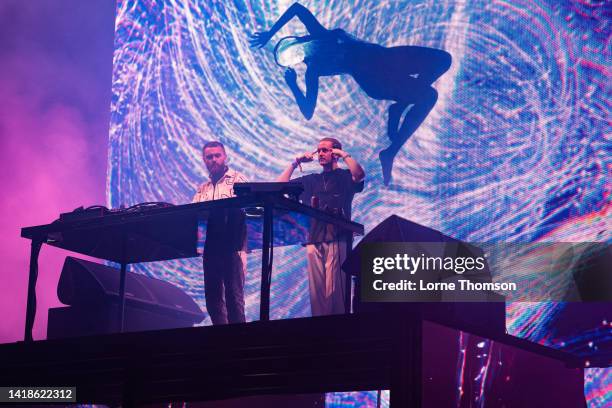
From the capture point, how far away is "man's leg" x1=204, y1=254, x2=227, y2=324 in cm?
340

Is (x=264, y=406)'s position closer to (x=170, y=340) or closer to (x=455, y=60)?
(x=170, y=340)

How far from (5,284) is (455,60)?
2.94 m

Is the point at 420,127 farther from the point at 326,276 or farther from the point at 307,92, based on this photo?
the point at 326,276

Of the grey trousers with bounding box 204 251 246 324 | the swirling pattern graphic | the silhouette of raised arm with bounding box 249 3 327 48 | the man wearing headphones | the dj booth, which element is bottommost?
the dj booth

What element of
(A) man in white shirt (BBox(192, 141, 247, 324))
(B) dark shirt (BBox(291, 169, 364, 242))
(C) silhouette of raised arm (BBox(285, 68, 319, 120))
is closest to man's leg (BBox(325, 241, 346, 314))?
(B) dark shirt (BBox(291, 169, 364, 242))

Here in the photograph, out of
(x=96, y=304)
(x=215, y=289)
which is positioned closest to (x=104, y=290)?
(x=96, y=304)

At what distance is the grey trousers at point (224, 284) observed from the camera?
3.36 meters

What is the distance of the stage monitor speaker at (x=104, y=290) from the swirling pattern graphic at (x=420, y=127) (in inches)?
34.1

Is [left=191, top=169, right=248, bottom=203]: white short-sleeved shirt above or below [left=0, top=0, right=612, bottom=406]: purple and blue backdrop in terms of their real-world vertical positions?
below

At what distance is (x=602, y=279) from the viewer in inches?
123

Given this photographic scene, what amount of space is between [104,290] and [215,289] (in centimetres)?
46

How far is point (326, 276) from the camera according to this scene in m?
3.64

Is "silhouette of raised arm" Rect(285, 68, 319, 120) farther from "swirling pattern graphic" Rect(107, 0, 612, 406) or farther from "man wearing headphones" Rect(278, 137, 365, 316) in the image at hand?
"man wearing headphones" Rect(278, 137, 365, 316)

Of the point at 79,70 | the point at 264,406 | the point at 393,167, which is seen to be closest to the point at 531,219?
the point at 393,167
